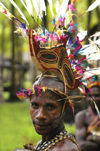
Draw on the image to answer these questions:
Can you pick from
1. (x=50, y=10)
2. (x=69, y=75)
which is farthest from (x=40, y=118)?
(x=50, y=10)

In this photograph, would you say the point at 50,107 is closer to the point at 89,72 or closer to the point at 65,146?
the point at 65,146

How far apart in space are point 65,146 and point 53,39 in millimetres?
972

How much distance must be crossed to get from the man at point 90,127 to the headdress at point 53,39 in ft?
6.24

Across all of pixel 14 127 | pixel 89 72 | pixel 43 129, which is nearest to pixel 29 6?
pixel 89 72

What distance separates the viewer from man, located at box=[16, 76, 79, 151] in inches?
90.2

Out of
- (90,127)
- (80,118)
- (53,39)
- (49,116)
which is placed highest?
(53,39)

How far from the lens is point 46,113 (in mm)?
2291

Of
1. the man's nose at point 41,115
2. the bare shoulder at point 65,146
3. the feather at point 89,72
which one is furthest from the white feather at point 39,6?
the bare shoulder at point 65,146

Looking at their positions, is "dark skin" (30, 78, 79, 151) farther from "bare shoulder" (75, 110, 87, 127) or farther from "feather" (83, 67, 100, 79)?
"bare shoulder" (75, 110, 87, 127)

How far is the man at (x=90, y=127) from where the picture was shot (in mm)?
4508

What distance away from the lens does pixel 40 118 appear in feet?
7.44

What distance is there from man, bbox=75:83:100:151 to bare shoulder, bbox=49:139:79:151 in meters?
2.05

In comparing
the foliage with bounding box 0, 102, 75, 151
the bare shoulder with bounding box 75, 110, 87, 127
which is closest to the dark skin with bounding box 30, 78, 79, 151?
the bare shoulder with bounding box 75, 110, 87, 127

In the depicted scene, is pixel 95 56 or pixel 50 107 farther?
pixel 95 56
